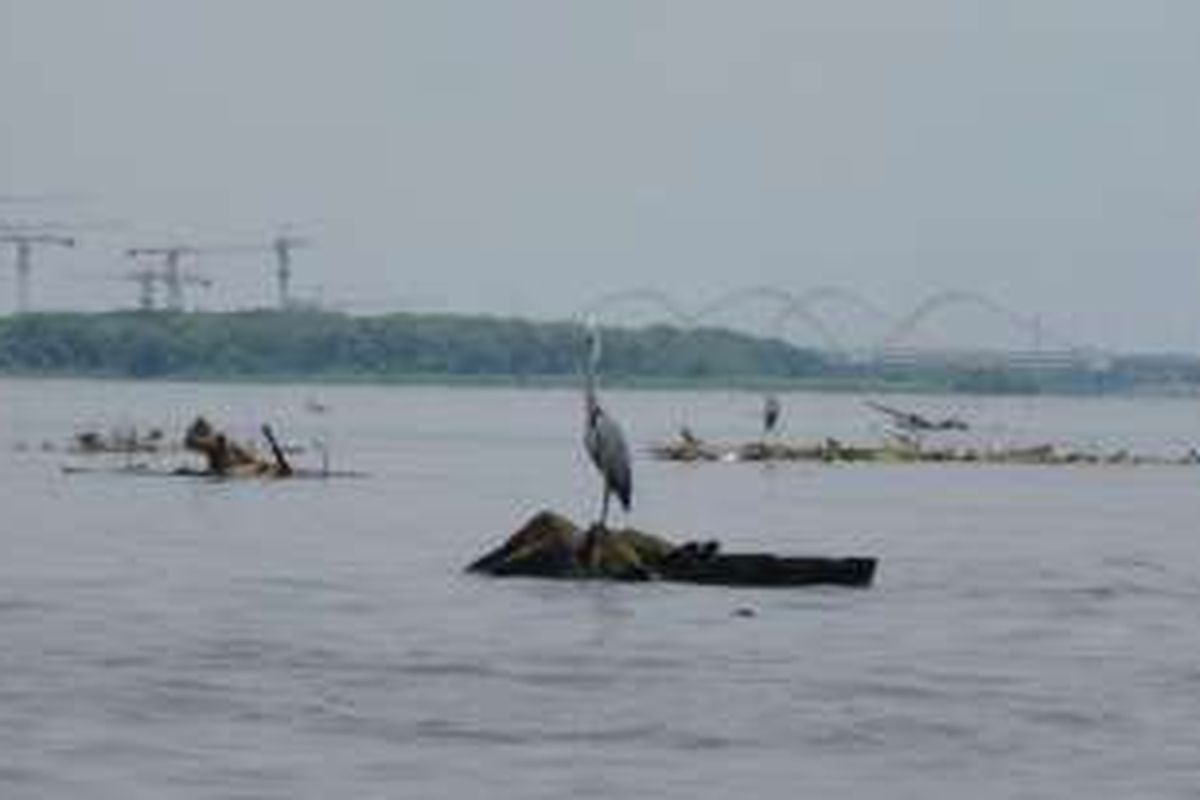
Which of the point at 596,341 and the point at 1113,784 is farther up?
the point at 596,341

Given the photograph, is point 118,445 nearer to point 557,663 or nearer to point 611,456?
point 611,456

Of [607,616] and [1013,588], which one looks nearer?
[607,616]

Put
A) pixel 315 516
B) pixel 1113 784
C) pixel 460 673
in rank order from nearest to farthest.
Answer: pixel 1113 784, pixel 460 673, pixel 315 516

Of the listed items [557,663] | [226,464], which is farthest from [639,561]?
[226,464]

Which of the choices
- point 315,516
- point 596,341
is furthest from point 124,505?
point 596,341

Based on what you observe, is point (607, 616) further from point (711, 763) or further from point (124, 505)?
point (124, 505)

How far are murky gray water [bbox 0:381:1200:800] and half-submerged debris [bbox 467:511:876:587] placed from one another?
0.88 feet

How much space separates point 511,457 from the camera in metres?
120

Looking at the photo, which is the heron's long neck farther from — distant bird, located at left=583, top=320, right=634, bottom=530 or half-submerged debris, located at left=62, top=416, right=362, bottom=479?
half-submerged debris, located at left=62, top=416, right=362, bottom=479

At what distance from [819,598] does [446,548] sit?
13.8 meters

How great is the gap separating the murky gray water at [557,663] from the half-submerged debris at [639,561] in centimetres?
27

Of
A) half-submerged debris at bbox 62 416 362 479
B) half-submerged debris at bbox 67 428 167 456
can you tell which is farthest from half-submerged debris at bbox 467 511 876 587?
half-submerged debris at bbox 67 428 167 456

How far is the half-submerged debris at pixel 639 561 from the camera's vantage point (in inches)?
1807

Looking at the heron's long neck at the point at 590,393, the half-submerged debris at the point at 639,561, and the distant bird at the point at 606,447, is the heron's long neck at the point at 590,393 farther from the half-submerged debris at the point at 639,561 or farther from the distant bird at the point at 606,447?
the half-submerged debris at the point at 639,561
